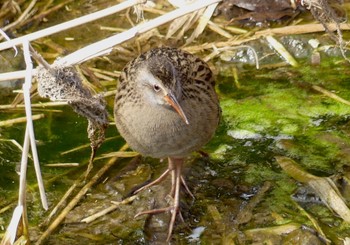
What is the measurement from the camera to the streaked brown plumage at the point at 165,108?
14.9ft

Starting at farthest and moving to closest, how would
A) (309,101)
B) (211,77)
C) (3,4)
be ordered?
(3,4) → (309,101) → (211,77)

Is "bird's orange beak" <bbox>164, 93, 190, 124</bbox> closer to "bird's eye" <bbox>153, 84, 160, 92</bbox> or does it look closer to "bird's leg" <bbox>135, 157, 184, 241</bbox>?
"bird's eye" <bbox>153, 84, 160, 92</bbox>

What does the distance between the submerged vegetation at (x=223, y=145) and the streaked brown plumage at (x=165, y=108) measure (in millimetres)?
322

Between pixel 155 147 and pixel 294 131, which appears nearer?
pixel 155 147

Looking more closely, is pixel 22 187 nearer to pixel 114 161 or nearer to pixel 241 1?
pixel 114 161

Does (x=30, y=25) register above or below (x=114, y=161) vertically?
above

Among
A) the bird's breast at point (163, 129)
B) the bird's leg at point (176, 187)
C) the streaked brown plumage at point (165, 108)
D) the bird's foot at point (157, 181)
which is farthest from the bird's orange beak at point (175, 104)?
the bird's foot at point (157, 181)

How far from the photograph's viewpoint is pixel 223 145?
5.50 metres

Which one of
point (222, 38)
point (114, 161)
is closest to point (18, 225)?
point (114, 161)

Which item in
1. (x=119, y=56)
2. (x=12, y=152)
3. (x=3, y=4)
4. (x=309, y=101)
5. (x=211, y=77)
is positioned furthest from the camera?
(x=3, y=4)

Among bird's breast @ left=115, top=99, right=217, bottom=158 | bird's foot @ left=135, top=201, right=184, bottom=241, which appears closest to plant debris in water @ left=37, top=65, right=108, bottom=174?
bird's breast @ left=115, top=99, right=217, bottom=158

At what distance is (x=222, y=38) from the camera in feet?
21.5

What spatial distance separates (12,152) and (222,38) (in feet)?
6.42

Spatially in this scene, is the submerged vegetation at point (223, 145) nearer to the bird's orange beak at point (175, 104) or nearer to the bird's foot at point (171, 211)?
the bird's foot at point (171, 211)
